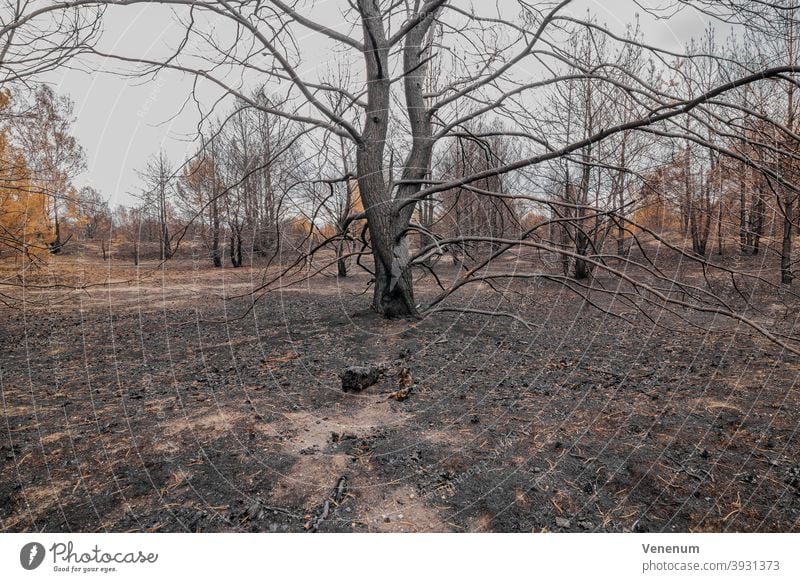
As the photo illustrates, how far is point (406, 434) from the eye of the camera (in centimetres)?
293

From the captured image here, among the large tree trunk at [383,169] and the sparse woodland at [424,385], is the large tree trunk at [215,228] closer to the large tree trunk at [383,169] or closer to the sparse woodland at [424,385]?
the sparse woodland at [424,385]

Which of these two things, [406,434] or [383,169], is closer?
[406,434]

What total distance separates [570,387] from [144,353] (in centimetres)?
508

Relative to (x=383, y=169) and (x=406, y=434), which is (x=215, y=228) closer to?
(x=383, y=169)

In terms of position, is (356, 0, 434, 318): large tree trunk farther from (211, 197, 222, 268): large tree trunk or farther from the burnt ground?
(211, 197, 222, 268): large tree trunk

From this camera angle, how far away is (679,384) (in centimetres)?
392

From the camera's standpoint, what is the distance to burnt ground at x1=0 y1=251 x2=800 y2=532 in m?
2.08

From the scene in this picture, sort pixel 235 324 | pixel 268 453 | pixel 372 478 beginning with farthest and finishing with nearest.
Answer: pixel 235 324 < pixel 268 453 < pixel 372 478

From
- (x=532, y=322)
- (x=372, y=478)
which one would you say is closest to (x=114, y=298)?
(x=532, y=322)

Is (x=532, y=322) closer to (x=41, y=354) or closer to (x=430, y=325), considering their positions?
(x=430, y=325)

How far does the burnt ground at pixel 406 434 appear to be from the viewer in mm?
2078

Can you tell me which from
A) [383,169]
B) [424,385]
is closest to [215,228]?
[383,169]

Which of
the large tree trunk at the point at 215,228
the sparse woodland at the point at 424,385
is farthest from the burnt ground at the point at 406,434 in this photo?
the large tree trunk at the point at 215,228

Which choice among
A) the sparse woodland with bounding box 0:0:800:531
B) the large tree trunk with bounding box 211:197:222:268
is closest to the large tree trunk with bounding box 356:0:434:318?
the sparse woodland with bounding box 0:0:800:531
